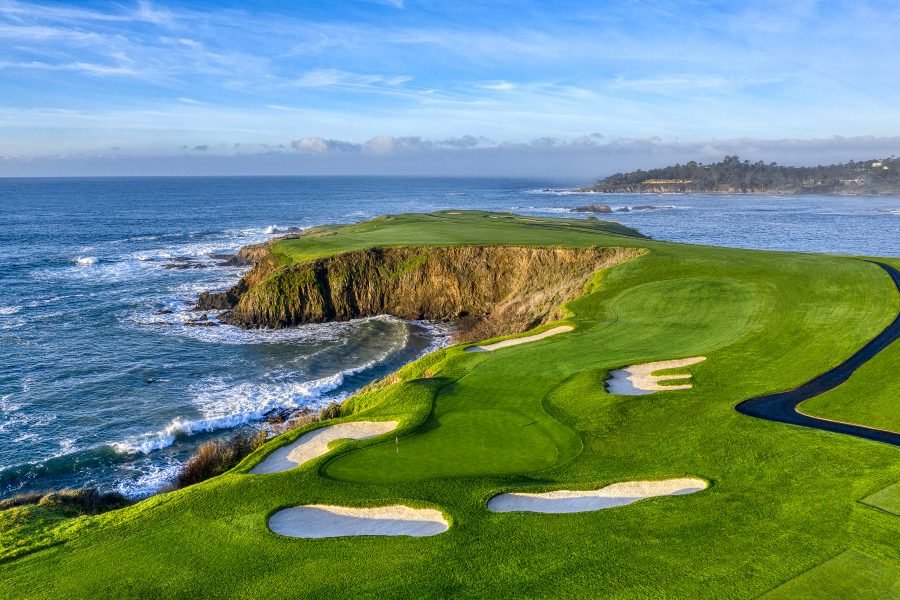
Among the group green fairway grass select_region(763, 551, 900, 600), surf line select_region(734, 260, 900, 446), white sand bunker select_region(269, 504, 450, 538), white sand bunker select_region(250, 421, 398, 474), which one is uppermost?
surf line select_region(734, 260, 900, 446)

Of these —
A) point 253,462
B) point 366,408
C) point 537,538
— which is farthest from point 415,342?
point 537,538

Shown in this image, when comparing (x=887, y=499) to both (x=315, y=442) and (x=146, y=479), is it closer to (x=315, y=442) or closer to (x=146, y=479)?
(x=315, y=442)

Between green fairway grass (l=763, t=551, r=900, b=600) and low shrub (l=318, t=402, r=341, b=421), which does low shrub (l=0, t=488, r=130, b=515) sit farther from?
green fairway grass (l=763, t=551, r=900, b=600)

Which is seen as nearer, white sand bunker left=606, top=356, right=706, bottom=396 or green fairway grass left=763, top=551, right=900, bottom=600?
green fairway grass left=763, top=551, right=900, bottom=600

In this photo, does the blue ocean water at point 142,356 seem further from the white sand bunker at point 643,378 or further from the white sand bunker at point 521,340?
the white sand bunker at point 643,378

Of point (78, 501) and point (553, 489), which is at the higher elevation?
point (553, 489)

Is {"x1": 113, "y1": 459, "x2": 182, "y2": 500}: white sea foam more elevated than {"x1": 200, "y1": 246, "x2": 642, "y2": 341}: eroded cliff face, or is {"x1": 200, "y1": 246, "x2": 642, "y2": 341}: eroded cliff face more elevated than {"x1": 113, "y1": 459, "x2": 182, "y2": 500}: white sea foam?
{"x1": 200, "y1": 246, "x2": 642, "y2": 341}: eroded cliff face

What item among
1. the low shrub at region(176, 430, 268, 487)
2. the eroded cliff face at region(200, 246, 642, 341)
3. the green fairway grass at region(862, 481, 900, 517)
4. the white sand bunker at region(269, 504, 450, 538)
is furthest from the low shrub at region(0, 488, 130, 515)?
the eroded cliff face at region(200, 246, 642, 341)

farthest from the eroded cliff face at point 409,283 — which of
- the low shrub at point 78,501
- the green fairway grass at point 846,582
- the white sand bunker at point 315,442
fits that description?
the green fairway grass at point 846,582

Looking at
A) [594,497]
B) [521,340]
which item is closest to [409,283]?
[521,340]
